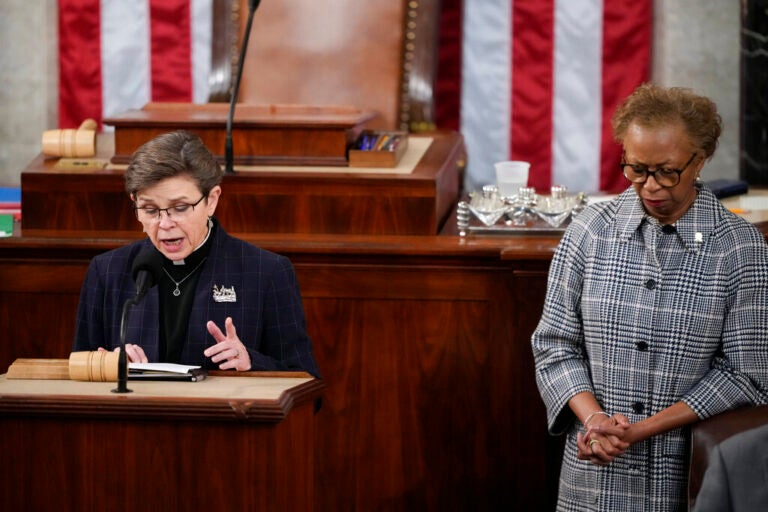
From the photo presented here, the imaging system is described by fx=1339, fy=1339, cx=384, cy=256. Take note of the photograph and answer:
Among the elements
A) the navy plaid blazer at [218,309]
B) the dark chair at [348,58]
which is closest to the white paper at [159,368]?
the navy plaid blazer at [218,309]

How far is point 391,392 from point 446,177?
85 cm

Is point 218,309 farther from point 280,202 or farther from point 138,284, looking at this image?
point 280,202

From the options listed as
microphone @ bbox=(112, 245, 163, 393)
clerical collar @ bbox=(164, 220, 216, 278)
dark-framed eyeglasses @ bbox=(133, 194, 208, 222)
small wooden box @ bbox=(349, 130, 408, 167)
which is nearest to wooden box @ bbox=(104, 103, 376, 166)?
small wooden box @ bbox=(349, 130, 408, 167)

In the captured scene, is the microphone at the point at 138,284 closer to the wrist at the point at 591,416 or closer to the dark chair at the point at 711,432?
the wrist at the point at 591,416

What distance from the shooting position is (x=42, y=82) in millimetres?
6234

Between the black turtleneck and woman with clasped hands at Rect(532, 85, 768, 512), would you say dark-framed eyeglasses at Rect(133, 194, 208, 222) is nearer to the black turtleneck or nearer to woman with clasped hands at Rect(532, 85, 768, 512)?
the black turtleneck

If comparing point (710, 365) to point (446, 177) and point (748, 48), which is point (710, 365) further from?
point (748, 48)

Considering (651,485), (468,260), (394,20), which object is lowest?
(651,485)

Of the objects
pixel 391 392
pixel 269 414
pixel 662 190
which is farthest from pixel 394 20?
pixel 269 414

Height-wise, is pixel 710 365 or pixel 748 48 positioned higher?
pixel 748 48

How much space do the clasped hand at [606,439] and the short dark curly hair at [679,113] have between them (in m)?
0.64

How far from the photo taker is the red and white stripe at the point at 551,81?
5.95 meters

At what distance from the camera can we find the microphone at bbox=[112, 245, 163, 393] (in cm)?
281

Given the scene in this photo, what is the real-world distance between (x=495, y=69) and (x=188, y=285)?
3.03m
